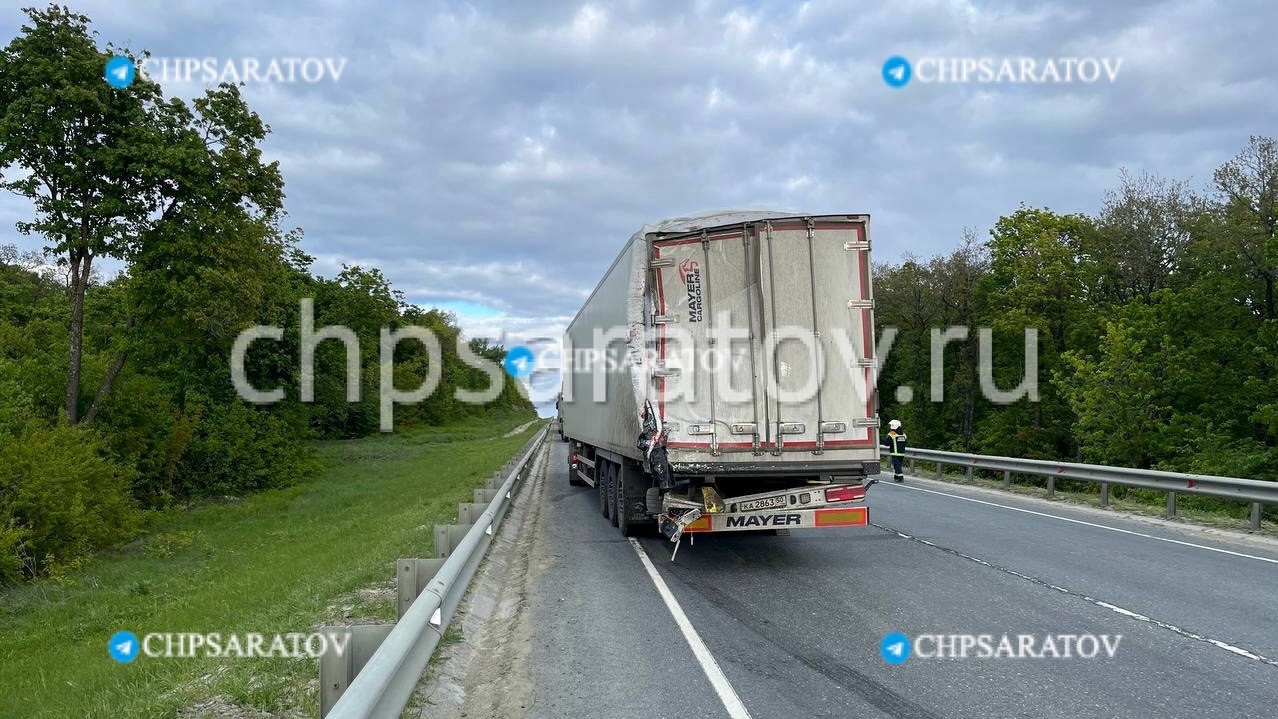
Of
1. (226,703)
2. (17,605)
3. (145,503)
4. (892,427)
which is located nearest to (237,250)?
(145,503)

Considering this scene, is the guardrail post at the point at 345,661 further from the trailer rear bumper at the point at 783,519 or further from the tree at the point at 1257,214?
the tree at the point at 1257,214

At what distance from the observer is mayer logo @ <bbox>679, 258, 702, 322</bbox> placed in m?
9.24

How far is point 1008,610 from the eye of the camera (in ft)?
23.9

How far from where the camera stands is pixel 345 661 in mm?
4156

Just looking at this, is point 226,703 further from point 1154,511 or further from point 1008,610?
point 1154,511

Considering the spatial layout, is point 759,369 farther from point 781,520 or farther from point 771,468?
point 781,520

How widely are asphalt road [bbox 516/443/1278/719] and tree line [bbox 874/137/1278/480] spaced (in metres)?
21.8

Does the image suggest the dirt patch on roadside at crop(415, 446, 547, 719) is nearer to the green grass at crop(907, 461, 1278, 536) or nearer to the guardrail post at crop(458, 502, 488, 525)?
the guardrail post at crop(458, 502, 488, 525)

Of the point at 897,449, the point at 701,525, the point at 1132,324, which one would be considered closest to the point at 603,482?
the point at 701,525

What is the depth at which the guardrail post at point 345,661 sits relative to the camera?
13.2 feet
